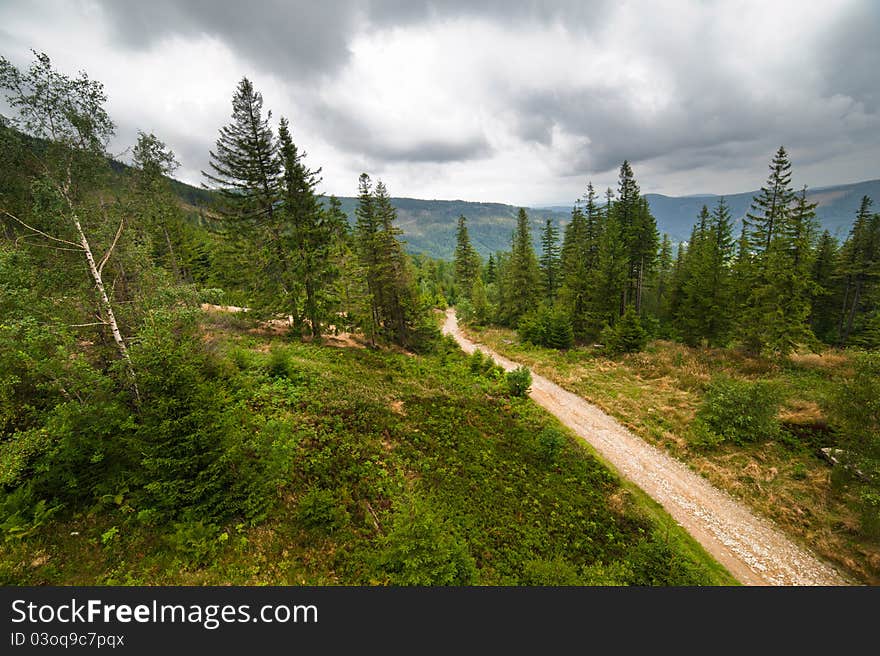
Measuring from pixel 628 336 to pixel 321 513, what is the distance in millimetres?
27444

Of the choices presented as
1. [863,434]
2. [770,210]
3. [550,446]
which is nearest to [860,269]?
[770,210]

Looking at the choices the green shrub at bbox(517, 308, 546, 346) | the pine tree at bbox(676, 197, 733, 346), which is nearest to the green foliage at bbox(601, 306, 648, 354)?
the pine tree at bbox(676, 197, 733, 346)

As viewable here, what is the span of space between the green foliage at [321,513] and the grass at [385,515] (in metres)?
0.04

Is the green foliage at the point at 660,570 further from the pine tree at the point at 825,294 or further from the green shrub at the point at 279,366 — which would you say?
the pine tree at the point at 825,294

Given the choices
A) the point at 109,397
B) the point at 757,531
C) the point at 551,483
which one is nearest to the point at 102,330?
the point at 109,397

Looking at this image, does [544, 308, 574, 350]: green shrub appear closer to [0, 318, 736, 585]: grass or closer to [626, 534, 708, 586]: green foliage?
[0, 318, 736, 585]: grass

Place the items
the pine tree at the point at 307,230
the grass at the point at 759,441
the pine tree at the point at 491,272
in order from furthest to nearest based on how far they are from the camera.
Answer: the pine tree at the point at 491,272
the pine tree at the point at 307,230
the grass at the point at 759,441

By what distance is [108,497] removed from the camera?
732 cm

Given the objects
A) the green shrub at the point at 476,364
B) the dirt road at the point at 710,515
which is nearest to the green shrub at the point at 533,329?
the green shrub at the point at 476,364

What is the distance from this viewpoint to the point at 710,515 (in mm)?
11469

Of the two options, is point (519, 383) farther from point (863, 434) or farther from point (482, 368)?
point (863, 434)

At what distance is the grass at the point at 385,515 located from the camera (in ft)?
21.1

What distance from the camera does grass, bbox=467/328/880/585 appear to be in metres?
10.5

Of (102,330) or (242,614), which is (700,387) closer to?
(242,614)
